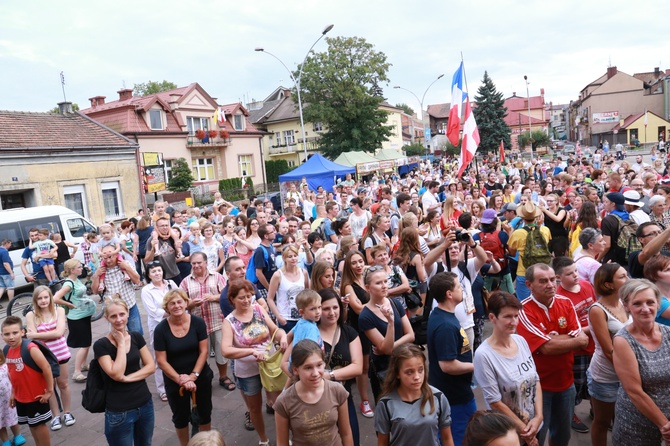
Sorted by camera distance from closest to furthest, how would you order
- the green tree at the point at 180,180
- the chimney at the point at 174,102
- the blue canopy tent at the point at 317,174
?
the blue canopy tent at the point at 317,174
the green tree at the point at 180,180
the chimney at the point at 174,102

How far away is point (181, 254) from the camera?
745 cm

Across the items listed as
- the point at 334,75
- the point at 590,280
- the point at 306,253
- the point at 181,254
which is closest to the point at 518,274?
the point at 590,280

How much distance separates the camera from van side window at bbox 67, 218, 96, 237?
12859 mm

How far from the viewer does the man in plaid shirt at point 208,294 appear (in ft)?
17.4

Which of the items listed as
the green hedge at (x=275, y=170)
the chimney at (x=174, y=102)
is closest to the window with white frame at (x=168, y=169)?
the chimney at (x=174, y=102)

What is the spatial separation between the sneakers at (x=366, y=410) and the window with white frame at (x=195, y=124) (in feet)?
108

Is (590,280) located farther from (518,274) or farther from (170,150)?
(170,150)

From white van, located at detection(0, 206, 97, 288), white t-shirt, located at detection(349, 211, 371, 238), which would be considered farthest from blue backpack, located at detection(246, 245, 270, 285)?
white van, located at detection(0, 206, 97, 288)

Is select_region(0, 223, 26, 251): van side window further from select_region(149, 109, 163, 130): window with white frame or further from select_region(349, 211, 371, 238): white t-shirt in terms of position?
select_region(149, 109, 163, 130): window with white frame

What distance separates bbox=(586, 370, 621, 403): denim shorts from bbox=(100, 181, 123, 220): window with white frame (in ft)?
78.1

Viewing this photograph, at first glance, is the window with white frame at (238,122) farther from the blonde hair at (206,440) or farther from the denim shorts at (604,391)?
the blonde hair at (206,440)

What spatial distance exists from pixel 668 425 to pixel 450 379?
131cm

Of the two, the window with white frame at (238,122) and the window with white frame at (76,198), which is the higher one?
the window with white frame at (238,122)

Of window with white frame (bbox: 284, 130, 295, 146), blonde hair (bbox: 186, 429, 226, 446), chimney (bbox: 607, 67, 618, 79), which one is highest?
chimney (bbox: 607, 67, 618, 79)
